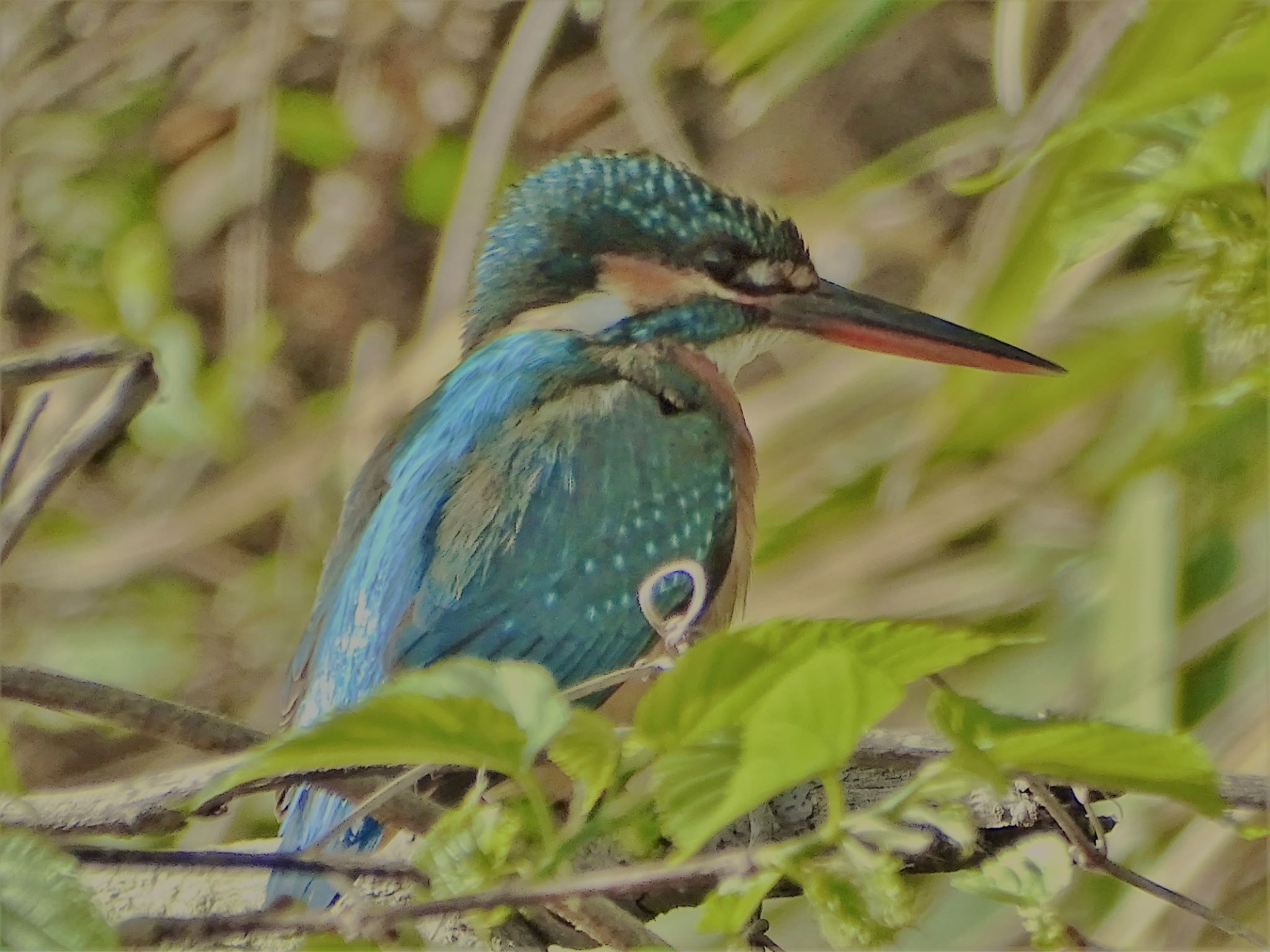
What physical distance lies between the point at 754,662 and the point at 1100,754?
0.36 ft

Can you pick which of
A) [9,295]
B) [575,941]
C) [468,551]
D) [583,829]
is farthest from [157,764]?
[583,829]

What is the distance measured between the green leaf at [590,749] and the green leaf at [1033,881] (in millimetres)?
158

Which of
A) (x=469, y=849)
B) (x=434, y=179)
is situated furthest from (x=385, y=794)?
(x=434, y=179)

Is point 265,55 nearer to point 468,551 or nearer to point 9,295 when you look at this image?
point 9,295

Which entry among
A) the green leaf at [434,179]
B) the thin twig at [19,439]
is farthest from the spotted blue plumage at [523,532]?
the green leaf at [434,179]

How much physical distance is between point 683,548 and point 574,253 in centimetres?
26

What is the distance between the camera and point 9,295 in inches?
68.8

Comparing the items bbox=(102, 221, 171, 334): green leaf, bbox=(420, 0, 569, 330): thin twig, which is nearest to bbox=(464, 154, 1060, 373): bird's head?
bbox=(420, 0, 569, 330): thin twig

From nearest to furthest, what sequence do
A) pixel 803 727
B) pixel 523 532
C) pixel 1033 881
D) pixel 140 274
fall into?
pixel 803 727 < pixel 1033 881 < pixel 523 532 < pixel 140 274

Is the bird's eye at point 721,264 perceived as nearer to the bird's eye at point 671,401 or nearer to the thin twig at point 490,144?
the bird's eye at point 671,401

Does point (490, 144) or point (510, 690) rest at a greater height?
point (490, 144)

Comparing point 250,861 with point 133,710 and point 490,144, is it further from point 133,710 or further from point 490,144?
point 490,144

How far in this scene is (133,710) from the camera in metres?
0.48

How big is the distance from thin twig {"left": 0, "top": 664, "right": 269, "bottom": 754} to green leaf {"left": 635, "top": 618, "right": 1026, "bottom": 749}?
0.17 metres
